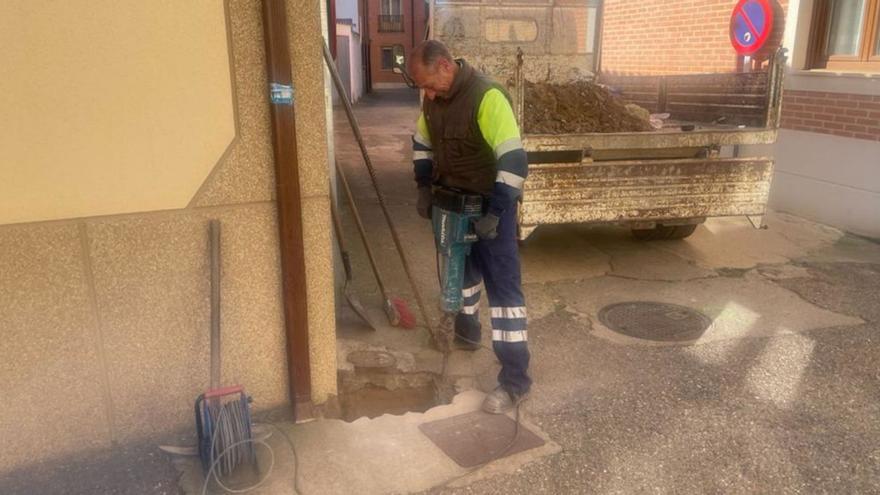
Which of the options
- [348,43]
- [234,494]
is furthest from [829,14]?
[348,43]

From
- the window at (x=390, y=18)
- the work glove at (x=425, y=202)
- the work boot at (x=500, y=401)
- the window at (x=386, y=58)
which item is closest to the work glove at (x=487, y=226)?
the work glove at (x=425, y=202)

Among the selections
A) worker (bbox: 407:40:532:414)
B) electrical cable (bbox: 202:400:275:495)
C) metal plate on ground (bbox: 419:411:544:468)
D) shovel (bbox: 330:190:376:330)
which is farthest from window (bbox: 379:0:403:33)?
electrical cable (bbox: 202:400:275:495)

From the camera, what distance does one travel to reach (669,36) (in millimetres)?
9445

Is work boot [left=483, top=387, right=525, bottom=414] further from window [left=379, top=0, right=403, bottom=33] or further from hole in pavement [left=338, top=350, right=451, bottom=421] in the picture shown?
window [left=379, top=0, right=403, bottom=33]

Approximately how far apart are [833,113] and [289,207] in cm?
643

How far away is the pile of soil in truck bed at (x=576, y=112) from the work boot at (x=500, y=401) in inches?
102

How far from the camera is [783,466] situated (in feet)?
10.4

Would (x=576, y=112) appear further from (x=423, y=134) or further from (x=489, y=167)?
(x=489, y=167)

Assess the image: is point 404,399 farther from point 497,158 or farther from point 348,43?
point 348,43

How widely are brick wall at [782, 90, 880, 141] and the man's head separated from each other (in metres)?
5.27

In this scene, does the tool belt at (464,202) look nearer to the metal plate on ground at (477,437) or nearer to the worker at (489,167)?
the worker at (489,167)

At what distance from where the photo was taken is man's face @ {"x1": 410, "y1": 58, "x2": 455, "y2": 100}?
3.59 m

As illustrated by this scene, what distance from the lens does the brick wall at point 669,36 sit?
339 inches

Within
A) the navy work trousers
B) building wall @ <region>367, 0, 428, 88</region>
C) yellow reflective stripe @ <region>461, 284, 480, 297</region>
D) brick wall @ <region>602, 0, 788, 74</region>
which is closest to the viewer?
the navy work trousers
